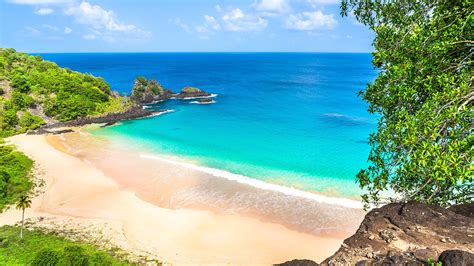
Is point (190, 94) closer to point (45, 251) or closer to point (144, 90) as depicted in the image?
point (144, 90)

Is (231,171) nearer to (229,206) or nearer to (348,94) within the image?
(229,206)

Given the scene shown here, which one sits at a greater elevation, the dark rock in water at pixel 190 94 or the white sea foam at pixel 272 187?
the dark rock in water at pixel 190 94

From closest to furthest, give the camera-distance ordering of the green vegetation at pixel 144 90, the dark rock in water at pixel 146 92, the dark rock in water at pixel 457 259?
the dark rock in water at pixel 457 259 < the dark rock in water at pixel 146 92 < the green vegetation at pixel 144 90

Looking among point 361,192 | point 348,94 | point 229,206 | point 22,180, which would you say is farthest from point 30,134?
point 348,94

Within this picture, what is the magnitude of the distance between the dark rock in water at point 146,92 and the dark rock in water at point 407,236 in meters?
78.4

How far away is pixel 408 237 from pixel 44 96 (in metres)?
68.3

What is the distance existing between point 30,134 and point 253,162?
37751 mm

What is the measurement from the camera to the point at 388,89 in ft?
32.0

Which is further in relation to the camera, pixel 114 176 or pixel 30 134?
pixel 30 134

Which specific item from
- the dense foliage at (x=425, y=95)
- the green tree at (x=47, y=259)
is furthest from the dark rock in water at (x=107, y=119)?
the dense foliage at (x=425, y=95)

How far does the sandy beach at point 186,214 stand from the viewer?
70.0ft

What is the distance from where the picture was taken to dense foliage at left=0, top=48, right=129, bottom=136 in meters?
53.7

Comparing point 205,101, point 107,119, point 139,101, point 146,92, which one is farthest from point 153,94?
point 107,119

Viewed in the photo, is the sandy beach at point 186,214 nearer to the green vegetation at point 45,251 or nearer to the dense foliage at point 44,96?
the green vegetation at point 45,251
